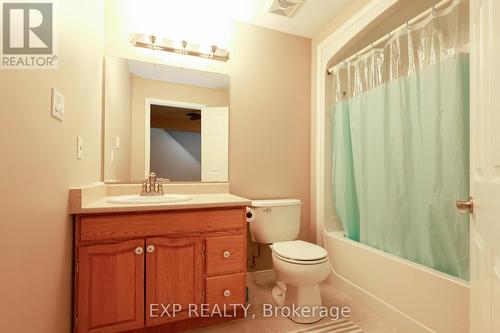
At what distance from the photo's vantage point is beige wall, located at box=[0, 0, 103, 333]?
684mm

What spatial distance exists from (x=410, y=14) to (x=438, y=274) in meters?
1.71

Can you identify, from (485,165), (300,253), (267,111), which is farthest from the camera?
(267,111)

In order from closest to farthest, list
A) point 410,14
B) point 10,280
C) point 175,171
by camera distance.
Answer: point 10,280, point 410,14, point 175,171

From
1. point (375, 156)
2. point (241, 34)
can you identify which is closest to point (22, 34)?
point (241, 34)

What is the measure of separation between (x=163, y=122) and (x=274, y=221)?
118 cm

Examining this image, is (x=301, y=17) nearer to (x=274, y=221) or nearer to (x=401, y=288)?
(x=274, y=221)

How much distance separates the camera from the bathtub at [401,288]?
123cm

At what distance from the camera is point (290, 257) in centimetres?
153

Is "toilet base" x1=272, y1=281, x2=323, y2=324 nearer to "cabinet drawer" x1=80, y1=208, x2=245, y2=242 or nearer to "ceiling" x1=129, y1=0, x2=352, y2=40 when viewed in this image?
"cabinet drawer" x1=80, y1=208, x2=245, y2=242

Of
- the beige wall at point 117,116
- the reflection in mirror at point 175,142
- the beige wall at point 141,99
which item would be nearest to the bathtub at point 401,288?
the reflection in mirror at point 175,142

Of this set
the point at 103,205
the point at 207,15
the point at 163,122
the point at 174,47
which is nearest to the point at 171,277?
the point at 103,205

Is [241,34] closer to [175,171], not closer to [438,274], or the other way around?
[175,171]

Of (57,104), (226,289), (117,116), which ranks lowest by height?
(226,289)

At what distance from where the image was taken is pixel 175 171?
1889 millimetres
